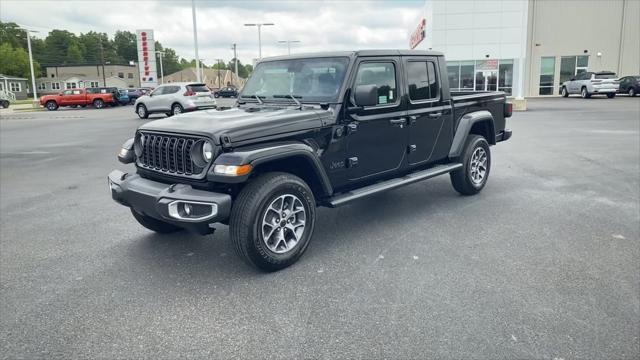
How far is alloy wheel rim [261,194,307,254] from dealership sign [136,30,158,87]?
3690 cm

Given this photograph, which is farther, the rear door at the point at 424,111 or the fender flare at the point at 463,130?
the fender flare at the point at 463,130

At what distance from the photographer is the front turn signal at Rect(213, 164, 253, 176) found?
3.98 metres

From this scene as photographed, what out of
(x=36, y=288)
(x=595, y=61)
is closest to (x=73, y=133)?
(x=36, y=288)

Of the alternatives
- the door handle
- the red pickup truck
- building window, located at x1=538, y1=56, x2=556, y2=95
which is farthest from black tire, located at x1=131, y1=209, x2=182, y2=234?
building window, located at x1=538, y1=56, x2=556, y2=95

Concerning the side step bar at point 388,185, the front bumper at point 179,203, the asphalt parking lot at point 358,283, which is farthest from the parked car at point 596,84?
the front bumper at point 179,203

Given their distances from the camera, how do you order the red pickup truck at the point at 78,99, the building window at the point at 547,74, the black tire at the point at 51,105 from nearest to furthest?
the red pickup truck at the point at 78,99 → the black tire at the point at 51,105 → the building window at the point at 547,74

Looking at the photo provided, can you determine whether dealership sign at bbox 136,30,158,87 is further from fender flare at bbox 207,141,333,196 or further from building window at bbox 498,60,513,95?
fender flare at bbox 207,141,333,196

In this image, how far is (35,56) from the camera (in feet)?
391

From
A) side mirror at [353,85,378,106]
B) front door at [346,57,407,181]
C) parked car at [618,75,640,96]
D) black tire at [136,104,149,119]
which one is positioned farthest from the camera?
parked car at [618,75,640,96]

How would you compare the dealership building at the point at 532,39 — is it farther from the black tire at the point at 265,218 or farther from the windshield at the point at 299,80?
the black tire at the point at 265,218

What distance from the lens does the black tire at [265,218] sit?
4.12 meters

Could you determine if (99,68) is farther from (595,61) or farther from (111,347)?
(111,347)

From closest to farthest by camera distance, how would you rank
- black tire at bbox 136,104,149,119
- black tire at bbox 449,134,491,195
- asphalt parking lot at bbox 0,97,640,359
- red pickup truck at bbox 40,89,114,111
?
asphalt parking lot at bbox 0,97,640,359
black tire at bbox 449,134,491,195
black tire at bbox 136,104,149,119
red pickup truck at bbox 40,89,114,111

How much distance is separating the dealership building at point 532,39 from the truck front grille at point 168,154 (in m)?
36.5
